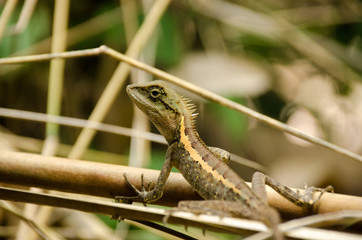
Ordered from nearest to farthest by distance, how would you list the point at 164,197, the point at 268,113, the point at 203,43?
the point at 164,197 < the point at 268,113 < the point at 203,43

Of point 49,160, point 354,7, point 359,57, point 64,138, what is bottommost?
point 49,160

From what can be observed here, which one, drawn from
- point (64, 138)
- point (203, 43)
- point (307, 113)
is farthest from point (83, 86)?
point (307, 113)

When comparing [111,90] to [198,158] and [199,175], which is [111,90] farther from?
[199,175]

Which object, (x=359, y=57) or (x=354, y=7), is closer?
(x=359, y=57)

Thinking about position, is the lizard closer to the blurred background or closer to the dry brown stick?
the dry brown stick

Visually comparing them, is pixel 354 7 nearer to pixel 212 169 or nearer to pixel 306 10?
pixel 306 10

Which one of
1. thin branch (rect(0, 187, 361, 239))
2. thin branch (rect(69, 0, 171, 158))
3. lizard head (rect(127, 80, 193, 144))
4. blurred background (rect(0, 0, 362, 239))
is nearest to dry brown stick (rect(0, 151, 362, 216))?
thin branch (rect(0, 187, 361, 239))

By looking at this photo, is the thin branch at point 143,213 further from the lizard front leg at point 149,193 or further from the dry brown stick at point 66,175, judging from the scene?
the lizard front leg at point 149,193
